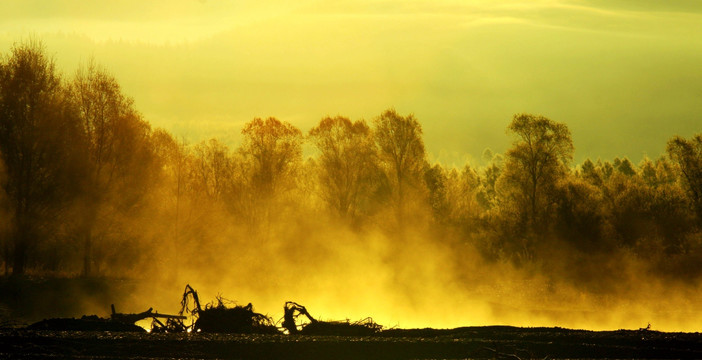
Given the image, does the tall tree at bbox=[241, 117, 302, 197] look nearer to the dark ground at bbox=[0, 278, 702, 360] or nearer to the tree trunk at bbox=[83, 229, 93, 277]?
the tree trunk at bbox=[83, 229, 93, 277]

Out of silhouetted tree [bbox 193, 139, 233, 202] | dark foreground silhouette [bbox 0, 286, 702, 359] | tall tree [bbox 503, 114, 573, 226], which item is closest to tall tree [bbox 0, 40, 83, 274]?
dark foreground silhouette [bbox 0, 286, 702, 359]

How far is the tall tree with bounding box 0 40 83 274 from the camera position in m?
45.5

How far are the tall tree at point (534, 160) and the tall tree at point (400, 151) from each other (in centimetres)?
1193

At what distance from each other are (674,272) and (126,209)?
43757 millimetres

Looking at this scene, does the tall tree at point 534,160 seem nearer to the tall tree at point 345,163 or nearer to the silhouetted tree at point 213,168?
the tall tree at point 345,163

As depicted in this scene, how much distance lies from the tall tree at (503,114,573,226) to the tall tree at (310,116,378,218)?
54.4 ft

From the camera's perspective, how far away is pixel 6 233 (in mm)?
45125

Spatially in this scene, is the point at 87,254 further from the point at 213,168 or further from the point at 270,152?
the point at 213,168

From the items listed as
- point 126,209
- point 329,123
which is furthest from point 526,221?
point 126,209

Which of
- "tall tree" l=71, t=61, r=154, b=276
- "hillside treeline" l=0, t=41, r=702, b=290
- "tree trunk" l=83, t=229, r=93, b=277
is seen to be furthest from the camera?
"tall tree" l=71, t=61, r=154, b=276

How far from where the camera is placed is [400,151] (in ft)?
268

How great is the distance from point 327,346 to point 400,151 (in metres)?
61.8

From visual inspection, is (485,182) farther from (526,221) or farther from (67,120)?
(67,120)

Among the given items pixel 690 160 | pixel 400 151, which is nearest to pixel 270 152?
pixel 400 151
